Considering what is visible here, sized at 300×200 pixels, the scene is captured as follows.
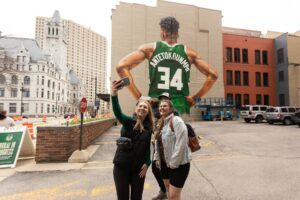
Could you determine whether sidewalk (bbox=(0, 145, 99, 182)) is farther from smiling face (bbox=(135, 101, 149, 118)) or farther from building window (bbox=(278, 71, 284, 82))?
building window (bbox=(278, 71, 284, 82))

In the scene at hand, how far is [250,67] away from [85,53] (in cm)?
15466

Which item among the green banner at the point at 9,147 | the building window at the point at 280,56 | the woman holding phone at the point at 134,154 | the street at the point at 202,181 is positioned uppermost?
the building window at the point at 280,56

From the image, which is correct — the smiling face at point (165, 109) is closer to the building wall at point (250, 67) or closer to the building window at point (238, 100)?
the building wall at point (250, 67)

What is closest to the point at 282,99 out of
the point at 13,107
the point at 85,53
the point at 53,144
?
the point at 53,144

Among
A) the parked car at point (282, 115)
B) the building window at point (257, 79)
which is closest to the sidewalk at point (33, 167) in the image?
Result: the parked car at point (282, 115)

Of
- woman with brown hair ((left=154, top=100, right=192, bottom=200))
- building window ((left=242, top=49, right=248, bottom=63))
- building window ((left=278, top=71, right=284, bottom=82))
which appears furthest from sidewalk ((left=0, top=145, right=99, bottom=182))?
building window ((left=278, top=71, right=284, bottom=82))

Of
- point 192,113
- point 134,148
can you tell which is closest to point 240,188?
point 134,148

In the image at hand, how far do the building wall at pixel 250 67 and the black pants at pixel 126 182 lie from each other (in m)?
34.7

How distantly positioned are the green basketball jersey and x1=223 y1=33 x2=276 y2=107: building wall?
19.8 meters

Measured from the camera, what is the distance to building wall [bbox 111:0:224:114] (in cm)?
2817

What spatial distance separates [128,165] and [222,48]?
A: 35050 mm

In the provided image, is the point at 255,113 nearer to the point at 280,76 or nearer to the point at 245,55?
the point at 245,55

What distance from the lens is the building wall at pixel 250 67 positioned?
3581 centimetres

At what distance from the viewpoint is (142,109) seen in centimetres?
295
